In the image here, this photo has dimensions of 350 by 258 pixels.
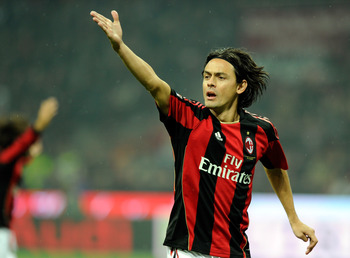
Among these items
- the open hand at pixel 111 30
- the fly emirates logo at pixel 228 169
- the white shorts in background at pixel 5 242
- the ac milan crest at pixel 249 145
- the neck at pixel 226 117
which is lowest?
the white shorts in background at pixel 5 242

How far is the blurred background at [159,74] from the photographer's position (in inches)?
539

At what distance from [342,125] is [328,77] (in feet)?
4.70

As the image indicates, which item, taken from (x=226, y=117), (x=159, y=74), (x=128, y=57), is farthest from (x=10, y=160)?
(x=159, y=74)

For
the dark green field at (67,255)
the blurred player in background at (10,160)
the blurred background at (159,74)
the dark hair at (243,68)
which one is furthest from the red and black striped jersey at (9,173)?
the blurred background at (159,74)

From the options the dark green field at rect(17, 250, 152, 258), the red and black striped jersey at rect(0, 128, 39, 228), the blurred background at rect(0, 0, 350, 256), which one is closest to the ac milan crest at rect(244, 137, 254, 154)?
the red and black striped jersey at rect(0, 128, 39, 228)

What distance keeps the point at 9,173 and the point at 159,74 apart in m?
9.38

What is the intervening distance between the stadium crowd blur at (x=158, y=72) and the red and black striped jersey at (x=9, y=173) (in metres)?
7.00

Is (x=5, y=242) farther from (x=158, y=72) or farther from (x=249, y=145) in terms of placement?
(x=158, y=72)

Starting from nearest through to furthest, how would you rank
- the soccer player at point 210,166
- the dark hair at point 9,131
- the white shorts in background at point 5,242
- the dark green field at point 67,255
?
the soccer player at point 210,166
the white shorts in background at point 5,242
the dark hair at point 9,131
the dark green field at point 67,255

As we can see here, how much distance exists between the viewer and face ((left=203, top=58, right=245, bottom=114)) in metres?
3.34

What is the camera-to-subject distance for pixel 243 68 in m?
3.52

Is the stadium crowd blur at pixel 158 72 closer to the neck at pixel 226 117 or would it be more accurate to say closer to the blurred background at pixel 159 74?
the blurred background at pixel 159 74

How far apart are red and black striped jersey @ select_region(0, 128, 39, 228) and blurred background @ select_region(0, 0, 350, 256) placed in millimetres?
6772

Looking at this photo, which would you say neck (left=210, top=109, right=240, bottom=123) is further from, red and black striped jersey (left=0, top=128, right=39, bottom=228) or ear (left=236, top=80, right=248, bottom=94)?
red and black striped jersey (left=0, top=128, right=39, bottom=228)
